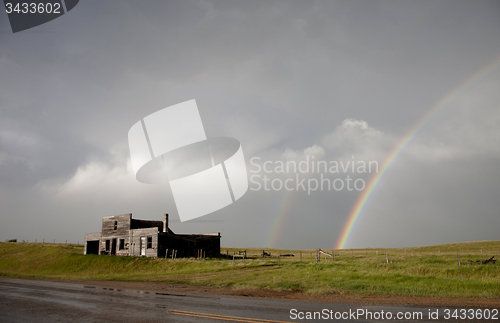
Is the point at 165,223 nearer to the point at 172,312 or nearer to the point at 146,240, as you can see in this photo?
the point at 146,240

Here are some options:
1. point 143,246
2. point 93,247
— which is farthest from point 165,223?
point 93,247

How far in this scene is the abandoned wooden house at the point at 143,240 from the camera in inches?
1741

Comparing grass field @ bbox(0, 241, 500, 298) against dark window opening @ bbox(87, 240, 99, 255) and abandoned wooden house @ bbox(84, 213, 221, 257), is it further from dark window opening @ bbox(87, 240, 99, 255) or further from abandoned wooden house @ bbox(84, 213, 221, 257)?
dark window opening @ bbox(87, 240, 99, 255)

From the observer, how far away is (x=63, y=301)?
13609 mm

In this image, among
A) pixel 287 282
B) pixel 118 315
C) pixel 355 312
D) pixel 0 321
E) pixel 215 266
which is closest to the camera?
pixel 0 321

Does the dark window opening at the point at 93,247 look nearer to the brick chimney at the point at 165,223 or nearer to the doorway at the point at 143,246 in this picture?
the doorway at the point at 143,246

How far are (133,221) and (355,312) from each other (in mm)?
41794

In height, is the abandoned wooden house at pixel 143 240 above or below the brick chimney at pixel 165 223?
below

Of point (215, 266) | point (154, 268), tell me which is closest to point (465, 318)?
point (215, 266)

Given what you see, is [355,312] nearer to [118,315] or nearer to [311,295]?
[311,295]

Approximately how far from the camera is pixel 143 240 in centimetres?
4525

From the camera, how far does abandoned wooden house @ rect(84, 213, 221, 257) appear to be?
44.2 metres

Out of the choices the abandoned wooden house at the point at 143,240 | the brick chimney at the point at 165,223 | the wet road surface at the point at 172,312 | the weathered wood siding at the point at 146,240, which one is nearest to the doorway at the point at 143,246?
the abandoned wooden house at the point at 143,240

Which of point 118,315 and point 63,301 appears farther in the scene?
point 63,301
